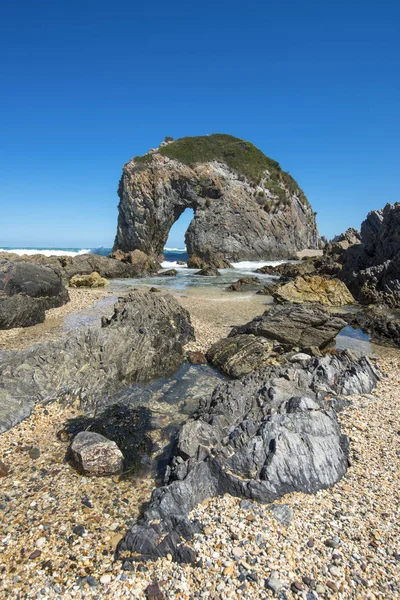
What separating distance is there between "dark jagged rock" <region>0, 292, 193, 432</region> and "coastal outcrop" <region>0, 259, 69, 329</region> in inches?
208

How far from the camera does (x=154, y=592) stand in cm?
375

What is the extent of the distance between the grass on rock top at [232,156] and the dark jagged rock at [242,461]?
5815 cm

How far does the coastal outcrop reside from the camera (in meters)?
Result: 14.8

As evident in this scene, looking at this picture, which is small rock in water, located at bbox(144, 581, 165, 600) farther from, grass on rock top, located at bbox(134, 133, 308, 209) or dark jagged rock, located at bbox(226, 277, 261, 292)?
grass on rock top, located at bbox(134, 133, 308, 209)

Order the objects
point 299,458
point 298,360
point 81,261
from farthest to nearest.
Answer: point 81,261
point 298,360
point 299,458

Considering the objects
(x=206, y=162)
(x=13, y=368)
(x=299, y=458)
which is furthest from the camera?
(x=206, y=162)

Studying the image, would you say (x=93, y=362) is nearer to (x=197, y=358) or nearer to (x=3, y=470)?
(x=197, y=358)

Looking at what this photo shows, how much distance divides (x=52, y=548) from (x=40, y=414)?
12.1 ft

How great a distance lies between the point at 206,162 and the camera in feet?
199

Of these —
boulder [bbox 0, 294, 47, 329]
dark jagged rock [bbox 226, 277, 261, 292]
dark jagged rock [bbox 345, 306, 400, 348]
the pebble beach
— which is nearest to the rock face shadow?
the pebble beach

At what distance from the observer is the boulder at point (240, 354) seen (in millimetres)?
10398

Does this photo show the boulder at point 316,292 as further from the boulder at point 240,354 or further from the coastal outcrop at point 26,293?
the coastal outcrop at point 26,293

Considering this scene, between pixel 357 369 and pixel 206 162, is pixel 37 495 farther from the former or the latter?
pixel 206 162

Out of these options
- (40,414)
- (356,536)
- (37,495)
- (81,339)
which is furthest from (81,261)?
(356,536)
